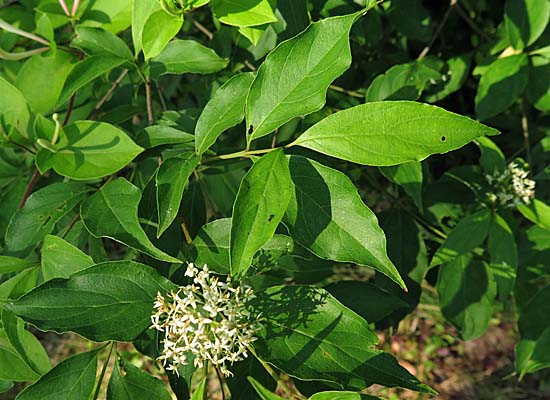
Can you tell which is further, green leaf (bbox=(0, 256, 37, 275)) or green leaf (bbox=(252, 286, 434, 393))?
green leaf (bbox=(0, 256, 37, 275))

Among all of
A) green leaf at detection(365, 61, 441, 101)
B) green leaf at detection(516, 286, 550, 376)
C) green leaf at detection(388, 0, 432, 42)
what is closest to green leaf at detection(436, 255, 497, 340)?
green leaf at detection(516, 286, 550, 376)

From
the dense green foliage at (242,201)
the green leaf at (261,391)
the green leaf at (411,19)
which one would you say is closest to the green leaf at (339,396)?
the dense green foliage at (242,201)

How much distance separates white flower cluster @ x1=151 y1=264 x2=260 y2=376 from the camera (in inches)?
35.9

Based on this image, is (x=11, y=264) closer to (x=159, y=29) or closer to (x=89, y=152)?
(x=89, y=152)

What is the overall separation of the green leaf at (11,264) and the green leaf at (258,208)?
0.44m

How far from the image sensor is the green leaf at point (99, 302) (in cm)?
90

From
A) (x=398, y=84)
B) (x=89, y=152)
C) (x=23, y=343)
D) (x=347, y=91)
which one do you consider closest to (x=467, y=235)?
(x=398, y=84)

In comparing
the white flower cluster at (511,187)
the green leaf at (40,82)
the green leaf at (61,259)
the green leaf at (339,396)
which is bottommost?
the white flower cluster at (511,187)

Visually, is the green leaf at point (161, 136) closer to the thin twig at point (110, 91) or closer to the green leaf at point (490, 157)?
the thin twig at point (110, 91)

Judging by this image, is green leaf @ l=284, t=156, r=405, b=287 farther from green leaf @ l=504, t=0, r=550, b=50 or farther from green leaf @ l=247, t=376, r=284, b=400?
green leaf @ l=504, t=0, r=550, b=50

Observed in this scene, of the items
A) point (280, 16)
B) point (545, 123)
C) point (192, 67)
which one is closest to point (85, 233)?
point (192, 67)

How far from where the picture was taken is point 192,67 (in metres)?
1.17

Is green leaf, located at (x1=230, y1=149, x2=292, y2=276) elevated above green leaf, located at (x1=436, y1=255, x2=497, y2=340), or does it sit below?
above

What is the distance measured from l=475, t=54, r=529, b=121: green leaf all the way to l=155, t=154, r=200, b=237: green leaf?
0.84 meters
